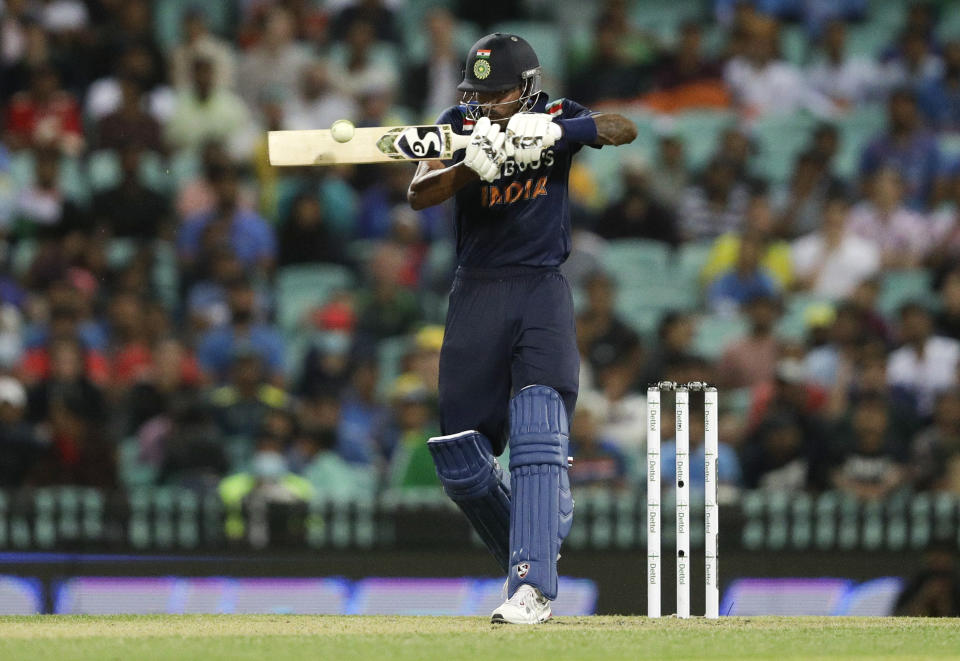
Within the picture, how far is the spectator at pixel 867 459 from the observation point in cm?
946

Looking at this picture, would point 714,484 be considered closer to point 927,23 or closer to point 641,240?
point 641,240

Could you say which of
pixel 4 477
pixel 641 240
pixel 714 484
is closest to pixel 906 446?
pixel 641 240

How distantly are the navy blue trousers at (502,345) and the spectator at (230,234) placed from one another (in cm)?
554

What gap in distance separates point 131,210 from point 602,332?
11.1 ft

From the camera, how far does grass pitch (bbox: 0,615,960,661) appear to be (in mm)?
4988

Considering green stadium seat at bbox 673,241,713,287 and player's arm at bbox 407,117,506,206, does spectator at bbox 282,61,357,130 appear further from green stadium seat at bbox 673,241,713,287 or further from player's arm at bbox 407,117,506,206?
player's arm at bbox 407,117,506,206

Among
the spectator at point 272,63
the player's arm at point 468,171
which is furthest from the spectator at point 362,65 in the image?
the player's arm at point 468,171

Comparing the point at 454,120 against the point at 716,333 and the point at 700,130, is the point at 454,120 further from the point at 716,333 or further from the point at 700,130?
the point at 700,130

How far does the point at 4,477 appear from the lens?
9547mm

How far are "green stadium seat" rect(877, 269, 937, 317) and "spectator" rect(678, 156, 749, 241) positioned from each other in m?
1.09

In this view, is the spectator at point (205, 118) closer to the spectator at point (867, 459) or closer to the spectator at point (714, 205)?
the spectator at point (714, 205)

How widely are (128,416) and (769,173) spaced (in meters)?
4.96

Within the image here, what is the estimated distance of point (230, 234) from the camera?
11.4 m

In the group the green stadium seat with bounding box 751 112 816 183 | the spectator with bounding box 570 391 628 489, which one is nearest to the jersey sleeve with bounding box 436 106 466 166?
the spectator with bounding box 570 391 628 489
